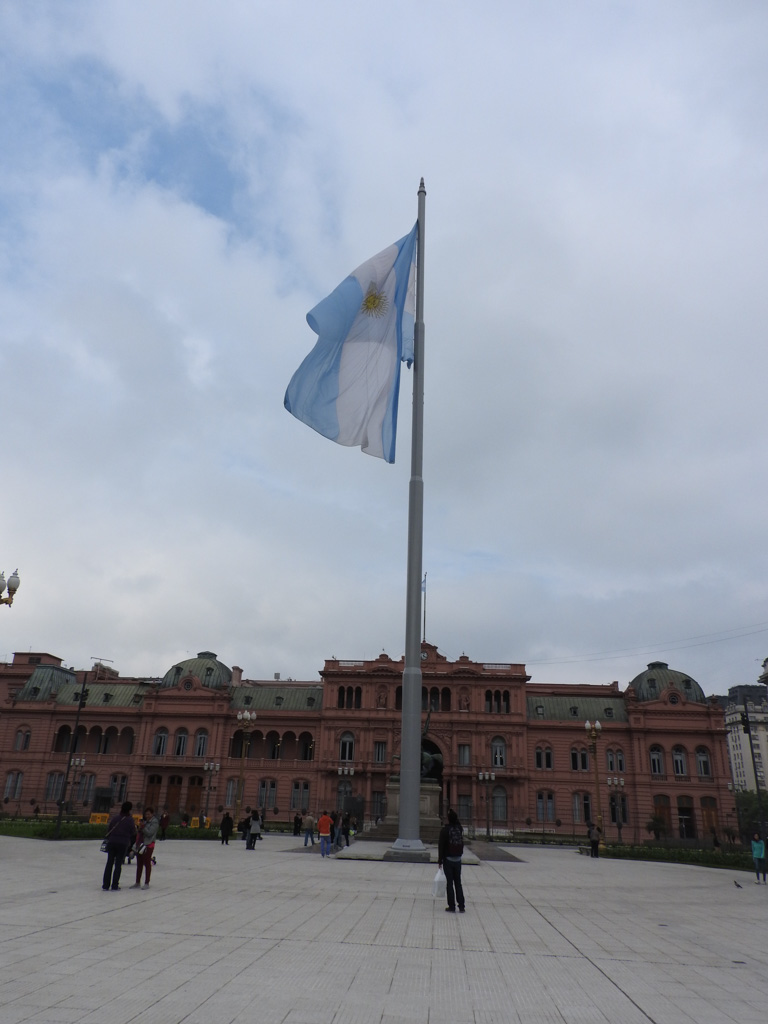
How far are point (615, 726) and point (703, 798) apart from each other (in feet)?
29.9

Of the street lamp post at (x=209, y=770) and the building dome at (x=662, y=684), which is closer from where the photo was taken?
the street lamp post at (x=209, y=770)

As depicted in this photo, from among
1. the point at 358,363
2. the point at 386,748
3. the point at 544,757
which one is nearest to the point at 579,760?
the point at 544,757

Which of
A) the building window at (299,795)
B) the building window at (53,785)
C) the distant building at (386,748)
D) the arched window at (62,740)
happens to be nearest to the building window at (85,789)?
the distant building at (386,748)

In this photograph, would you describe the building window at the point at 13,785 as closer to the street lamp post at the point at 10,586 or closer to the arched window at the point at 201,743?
the arched window at the point at 201,743

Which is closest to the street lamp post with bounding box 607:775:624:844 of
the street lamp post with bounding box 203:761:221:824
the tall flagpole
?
the street lamp post with bounding box 203:761:221:824

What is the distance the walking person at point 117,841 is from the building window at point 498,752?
56584 mm

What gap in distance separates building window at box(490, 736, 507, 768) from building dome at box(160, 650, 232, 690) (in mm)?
26811

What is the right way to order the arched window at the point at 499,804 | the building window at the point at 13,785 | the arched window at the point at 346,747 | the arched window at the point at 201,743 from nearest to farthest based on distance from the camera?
1. the arched window at the point at 499,804
2. the arched window at the point at 346,747
3. the building window at the point at 13,785
4. the arched window at the point at 201,743

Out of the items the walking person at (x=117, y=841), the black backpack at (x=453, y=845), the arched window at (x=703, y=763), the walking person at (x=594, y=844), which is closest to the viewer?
the black backpack at (x=453, y=845)

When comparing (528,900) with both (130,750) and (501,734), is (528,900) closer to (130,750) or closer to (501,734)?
(501,734)

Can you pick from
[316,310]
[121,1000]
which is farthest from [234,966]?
[316,310]

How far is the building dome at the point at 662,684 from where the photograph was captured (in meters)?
70.0

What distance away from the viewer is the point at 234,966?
9.20 meters

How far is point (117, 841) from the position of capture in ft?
49.9
